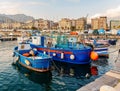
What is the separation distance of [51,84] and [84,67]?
30.7 feet

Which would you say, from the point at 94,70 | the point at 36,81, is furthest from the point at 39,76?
the point at 94,70

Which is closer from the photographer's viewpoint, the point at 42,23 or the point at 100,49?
the point at 100,49

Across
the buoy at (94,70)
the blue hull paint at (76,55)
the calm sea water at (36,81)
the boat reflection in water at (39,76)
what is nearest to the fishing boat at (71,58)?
the blue hull paint at (76,55)

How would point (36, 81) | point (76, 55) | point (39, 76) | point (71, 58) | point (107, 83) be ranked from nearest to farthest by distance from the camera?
point (107, 83) < point (36, 81) < point (39, 76) < point (76, 55) < point (71, 58)

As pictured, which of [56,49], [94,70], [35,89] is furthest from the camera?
[56,49]

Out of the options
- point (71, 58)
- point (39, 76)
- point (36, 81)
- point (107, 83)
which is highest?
point (107, 83)

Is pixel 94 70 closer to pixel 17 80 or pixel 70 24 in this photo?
pixel 17 80

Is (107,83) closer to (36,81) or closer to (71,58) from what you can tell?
(36,81)

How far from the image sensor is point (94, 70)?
24875mm

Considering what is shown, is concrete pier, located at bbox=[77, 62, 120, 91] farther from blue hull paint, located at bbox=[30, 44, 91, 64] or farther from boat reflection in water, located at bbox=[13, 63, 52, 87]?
blue hull paint, located at bbox=[30, 44, 91, 64]

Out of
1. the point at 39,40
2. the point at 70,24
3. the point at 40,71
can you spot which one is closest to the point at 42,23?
the point at 70,24

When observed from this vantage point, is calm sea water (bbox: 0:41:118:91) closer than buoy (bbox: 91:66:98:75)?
Yes

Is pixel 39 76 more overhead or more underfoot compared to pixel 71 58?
more underfoot

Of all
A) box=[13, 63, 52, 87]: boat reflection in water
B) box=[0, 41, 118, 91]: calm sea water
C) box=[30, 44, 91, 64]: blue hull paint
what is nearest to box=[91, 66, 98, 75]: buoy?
box=[0, 41, 118, 91]: calm sea water
